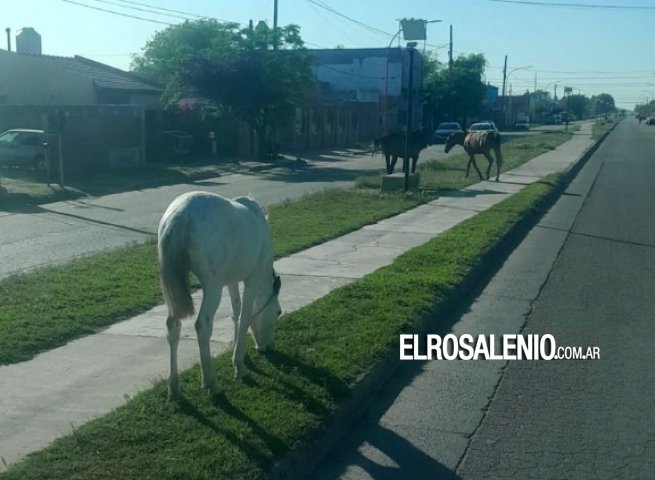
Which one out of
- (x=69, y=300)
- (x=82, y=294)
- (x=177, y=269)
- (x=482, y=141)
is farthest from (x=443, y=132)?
(x=177, y=269)

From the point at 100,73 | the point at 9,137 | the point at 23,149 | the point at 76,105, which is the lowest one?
the point at 23,149

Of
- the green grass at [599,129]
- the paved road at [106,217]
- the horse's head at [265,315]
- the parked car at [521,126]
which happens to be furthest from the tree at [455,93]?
the horse's head at [265,315]

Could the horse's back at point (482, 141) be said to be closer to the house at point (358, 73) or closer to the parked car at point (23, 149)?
the parked car at point (23, 149)

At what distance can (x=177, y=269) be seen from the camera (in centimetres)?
595

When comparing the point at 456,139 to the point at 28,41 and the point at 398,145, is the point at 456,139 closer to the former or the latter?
the point at 398,145

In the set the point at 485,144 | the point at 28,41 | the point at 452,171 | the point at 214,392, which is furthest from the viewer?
the point at 28,41

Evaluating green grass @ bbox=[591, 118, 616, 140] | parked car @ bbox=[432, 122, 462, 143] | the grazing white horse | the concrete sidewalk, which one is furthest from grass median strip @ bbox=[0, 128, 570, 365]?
green grass @ bbox=[591, 118, 616, 140]

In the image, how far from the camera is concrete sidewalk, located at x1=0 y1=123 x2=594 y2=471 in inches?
230

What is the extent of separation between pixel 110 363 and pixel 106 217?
1182cm

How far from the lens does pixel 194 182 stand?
1150 inches

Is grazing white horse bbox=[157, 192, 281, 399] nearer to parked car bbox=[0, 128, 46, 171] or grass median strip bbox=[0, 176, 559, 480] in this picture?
grass median strip bbox=[0, 176, 559, 480]

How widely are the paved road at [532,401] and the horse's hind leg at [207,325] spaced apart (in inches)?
40.9

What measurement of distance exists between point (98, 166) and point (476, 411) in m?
25.4

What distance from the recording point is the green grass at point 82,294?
7.91 metres
